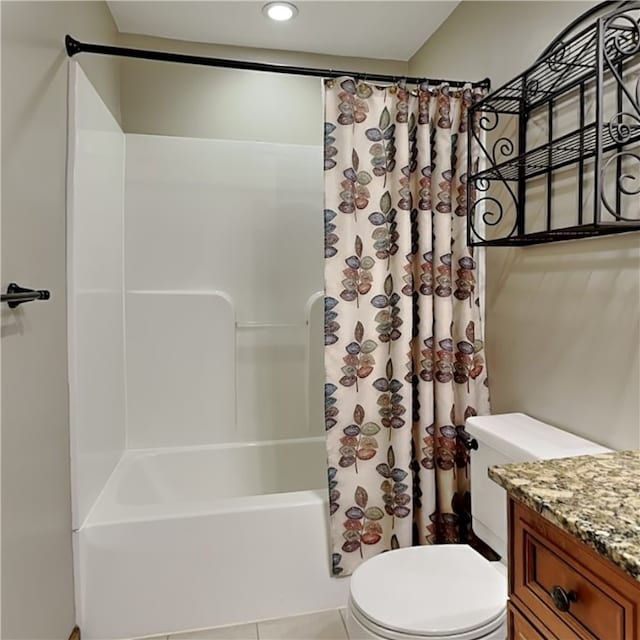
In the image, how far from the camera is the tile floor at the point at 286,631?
1854mm

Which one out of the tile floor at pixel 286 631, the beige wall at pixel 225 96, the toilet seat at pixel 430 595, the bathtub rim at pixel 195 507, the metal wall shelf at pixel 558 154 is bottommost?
the tile floor at pixel 286 631

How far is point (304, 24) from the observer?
7.88ft

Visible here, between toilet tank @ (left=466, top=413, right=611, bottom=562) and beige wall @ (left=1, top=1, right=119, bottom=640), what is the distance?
4.52 ft

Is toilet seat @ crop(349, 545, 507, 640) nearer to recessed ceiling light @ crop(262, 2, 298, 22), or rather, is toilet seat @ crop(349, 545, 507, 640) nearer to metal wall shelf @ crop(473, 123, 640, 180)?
metal wall shelf @ crop(473, 123, 640, 180)

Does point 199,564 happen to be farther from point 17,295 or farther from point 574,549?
point 574,549

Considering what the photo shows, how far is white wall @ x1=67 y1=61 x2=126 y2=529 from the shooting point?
1.76m

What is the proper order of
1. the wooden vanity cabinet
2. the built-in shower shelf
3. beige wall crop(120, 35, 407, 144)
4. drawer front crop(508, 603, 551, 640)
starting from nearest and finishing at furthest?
the wooden vanity cabinet → drawer front crop(508, 603, 551, 640) → beige wall crop(120, 35, 407, 144) → the built-in shower shelf

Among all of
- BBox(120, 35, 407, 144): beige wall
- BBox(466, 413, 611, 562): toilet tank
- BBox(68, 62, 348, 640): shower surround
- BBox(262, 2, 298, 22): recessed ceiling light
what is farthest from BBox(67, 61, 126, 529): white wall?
BBox(466, 413, 611, 562): toilet tank

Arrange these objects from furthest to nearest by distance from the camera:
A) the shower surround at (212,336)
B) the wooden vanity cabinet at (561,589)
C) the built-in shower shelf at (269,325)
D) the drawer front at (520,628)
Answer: the built-in shower shelf at (269,325)
the shower surround at (212,336)
the drawer front at (520,628)
the wooden vanity cabinet at (561,589)

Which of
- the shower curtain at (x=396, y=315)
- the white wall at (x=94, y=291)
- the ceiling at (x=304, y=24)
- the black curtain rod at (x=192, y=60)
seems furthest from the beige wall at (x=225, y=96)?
the shower curtain at (x=396, y=315)

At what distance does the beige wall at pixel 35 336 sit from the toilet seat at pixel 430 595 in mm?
906

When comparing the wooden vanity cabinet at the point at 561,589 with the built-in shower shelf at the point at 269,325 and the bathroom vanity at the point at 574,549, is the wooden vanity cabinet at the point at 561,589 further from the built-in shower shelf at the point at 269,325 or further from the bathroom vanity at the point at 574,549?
the built-in shower shelf at the point at 269,325

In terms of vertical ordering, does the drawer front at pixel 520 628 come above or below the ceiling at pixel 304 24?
below

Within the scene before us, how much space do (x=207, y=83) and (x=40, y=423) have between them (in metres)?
1.98
